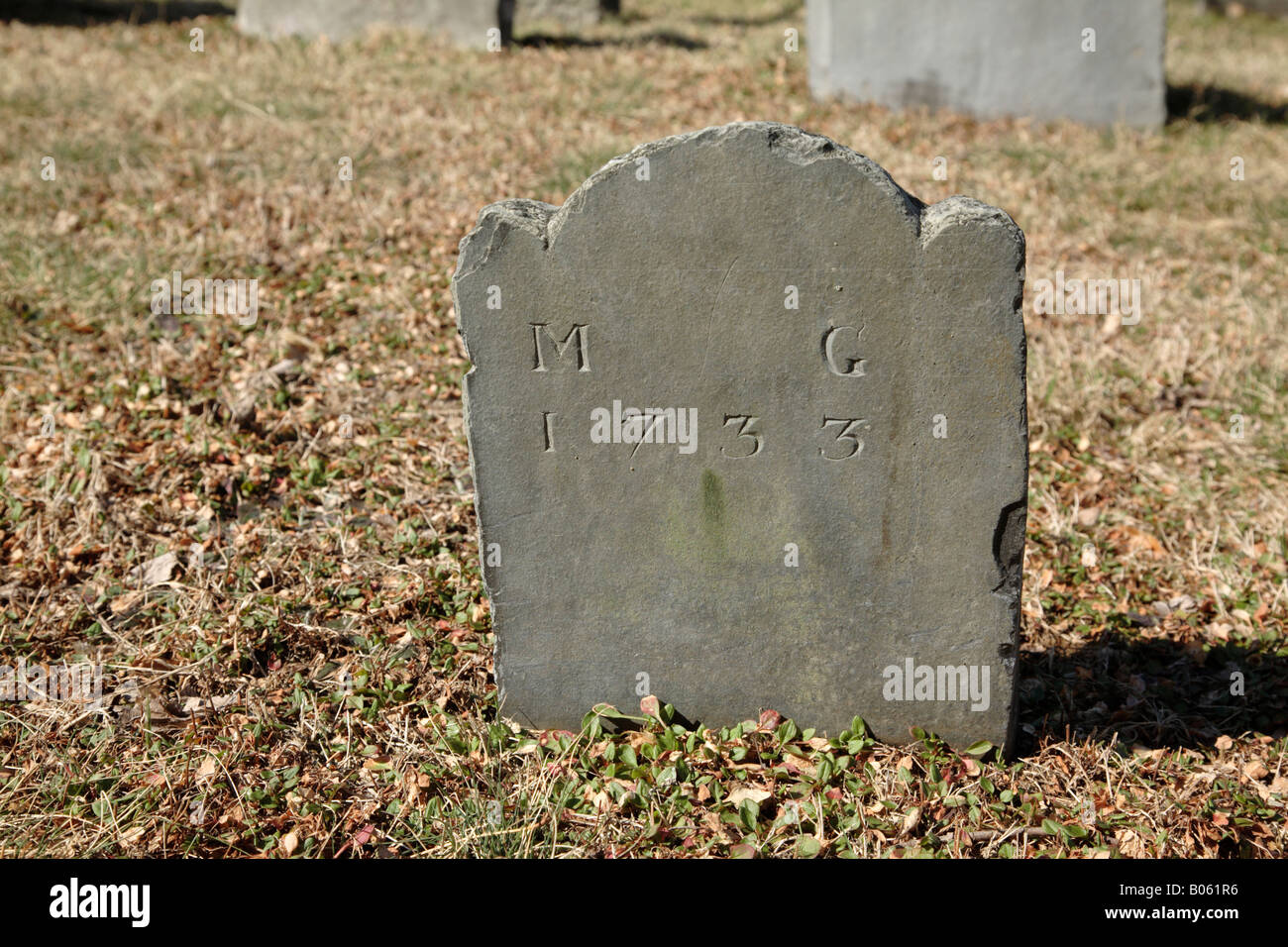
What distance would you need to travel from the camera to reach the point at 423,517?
4422mm

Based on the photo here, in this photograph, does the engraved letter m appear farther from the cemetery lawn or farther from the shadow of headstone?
the shadow of headstone

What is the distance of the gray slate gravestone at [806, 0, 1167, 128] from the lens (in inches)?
352

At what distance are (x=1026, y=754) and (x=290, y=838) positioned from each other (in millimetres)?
2211

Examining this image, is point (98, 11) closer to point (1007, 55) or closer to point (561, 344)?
point (1007, 55)

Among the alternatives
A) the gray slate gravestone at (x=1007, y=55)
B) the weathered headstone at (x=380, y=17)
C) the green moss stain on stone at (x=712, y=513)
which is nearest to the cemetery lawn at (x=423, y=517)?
the gray slate gravestone at (x=1007, y=55)

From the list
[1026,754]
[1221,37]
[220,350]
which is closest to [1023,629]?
[1026,754]

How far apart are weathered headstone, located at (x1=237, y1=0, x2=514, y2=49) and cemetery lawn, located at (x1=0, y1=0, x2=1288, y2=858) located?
6.93 ft

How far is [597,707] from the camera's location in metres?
3.33

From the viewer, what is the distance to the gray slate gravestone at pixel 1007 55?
8.95 m

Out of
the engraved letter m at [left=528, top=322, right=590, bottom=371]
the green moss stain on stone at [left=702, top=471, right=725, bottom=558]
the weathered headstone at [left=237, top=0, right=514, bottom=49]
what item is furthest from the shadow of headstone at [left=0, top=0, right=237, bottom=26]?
the green moss stain on stone at [left=702, top=471, right=725, bottom=558]

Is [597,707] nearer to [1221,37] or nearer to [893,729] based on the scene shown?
[893,729]

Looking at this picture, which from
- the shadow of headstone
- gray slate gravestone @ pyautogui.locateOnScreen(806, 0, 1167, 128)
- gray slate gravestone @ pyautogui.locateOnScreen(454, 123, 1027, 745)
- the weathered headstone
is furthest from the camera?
the shadow of headstone

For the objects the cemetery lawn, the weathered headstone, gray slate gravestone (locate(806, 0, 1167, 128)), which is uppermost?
the weathered headstone

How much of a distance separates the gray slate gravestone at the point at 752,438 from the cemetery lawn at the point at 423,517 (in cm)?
27
